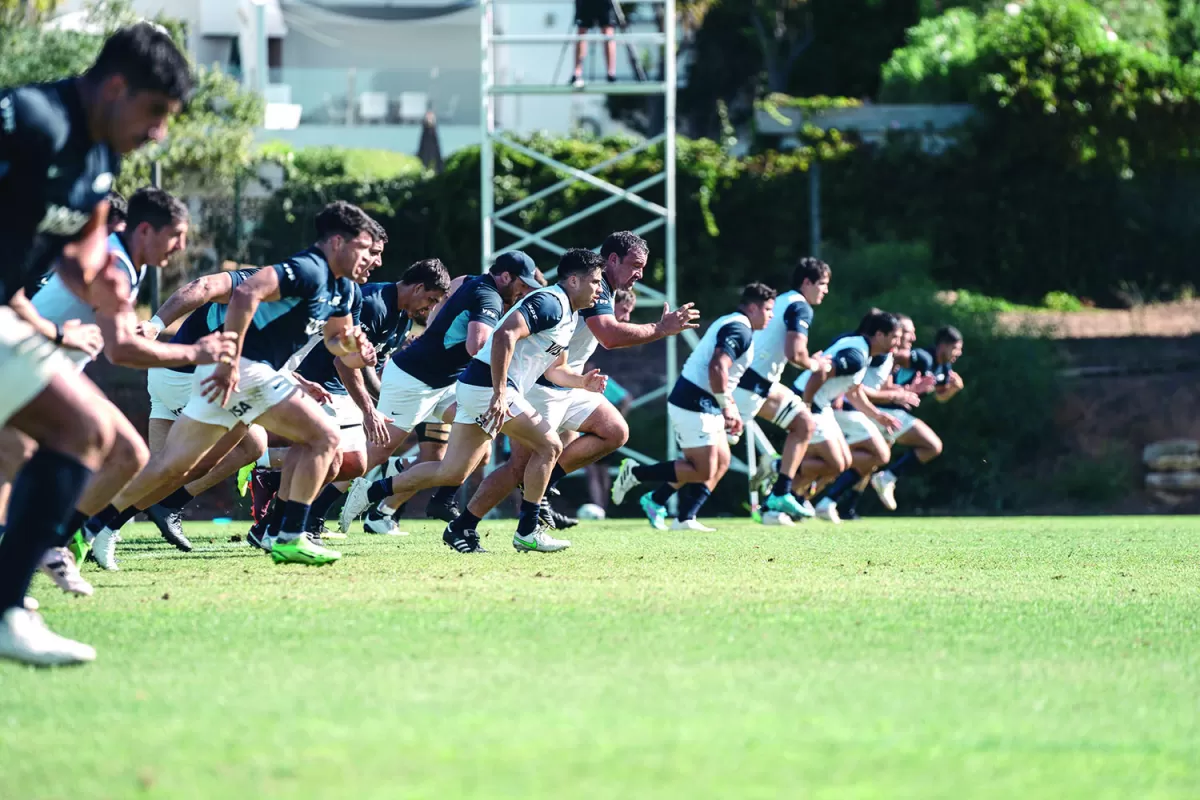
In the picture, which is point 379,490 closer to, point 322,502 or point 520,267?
point 322,502

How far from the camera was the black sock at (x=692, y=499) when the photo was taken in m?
13.1

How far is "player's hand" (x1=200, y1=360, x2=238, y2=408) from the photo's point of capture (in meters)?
7.53

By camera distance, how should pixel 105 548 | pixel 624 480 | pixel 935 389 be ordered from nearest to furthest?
1. pixel 105 548
2. pixel 624 480
3. pixel 935 389

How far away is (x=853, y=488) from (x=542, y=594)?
902 centimetres

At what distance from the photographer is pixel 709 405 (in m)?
12.8

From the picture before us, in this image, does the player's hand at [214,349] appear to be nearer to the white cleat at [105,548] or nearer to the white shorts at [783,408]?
the white cleat at [105,548]

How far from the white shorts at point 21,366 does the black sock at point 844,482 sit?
11023mm

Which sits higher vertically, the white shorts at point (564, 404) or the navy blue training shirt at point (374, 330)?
the navy blue training shirt at point (374, 330)

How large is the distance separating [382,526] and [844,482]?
4995 millimetres

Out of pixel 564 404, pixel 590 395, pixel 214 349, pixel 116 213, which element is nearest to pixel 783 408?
pixel 590 395

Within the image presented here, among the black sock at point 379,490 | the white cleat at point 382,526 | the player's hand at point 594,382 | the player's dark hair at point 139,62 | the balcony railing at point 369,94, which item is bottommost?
the white cleat at point 382,526

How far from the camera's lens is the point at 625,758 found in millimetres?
3818

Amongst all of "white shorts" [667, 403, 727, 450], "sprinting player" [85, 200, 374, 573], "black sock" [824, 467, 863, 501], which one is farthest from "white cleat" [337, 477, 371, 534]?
"black sock" [824, 467, 863, 501]

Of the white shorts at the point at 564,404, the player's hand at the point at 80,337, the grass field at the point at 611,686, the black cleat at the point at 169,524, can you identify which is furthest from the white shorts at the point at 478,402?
the player's hand at the point at 80,337
